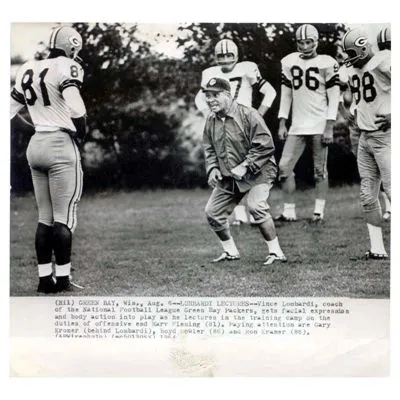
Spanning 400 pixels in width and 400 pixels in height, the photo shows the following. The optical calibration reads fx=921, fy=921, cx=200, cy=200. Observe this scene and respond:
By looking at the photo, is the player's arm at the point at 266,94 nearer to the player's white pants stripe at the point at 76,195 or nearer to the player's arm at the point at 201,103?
the player's arm at the point at 201,103

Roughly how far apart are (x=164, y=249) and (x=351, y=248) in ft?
3.36

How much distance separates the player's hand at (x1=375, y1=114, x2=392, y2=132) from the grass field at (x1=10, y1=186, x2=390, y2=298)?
1.17ft

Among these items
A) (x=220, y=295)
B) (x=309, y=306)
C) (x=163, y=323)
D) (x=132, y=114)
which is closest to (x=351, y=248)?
(x=309, y=306)

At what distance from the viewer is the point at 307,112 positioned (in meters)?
5.10

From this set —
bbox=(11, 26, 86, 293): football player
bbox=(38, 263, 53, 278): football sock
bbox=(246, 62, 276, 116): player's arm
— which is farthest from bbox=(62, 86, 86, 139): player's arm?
bbox=(246, 62, 276, 116): player's arm

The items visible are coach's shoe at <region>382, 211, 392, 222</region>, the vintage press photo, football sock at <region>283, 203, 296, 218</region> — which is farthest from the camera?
football sock at <region>283, 203, 296, 218</region>

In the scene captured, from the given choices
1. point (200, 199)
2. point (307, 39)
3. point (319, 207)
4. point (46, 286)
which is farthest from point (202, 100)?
point (46, 286)

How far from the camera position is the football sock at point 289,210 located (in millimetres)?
5121

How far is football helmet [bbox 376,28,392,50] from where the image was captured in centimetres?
490

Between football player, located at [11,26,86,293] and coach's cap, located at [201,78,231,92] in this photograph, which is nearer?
football player, located at [11,26,86,293]

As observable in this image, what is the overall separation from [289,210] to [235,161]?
425mm

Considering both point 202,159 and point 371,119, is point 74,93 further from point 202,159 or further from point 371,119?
point 371,119

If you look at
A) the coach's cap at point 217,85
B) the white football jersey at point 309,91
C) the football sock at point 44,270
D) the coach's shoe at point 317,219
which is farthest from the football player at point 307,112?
the football sock at point 44,270

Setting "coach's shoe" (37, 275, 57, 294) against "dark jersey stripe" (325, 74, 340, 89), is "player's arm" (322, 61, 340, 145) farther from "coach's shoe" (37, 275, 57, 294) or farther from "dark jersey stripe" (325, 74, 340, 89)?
"coach's shoe" (37, 275, 57, 294)
